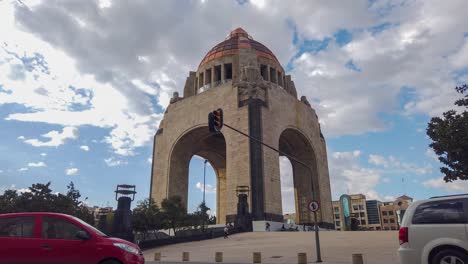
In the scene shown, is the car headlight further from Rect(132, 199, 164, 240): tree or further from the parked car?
Rect(132, 199, 164, 240): tree

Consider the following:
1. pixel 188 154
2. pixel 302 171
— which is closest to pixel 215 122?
pixel 188 154

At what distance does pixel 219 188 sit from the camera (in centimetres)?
5303

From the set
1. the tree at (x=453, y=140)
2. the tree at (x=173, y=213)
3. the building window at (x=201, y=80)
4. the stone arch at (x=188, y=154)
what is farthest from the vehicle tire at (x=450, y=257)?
the building window at (x=201, y=80)

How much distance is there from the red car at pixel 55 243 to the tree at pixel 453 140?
1758cm

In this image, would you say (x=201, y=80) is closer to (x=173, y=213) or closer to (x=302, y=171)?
(x=302, y=171)

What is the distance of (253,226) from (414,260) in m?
27.0

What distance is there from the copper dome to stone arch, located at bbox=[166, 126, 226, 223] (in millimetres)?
11019

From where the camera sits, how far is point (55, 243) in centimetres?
598

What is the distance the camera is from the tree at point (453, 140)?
58.9 feet

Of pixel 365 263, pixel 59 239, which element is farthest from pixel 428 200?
pixel 59 239

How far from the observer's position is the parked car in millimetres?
6441

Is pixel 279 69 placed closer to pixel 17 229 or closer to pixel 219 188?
pixel 219 188

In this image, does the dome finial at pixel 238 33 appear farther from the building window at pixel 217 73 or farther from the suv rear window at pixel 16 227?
the suv rear window at pixel 16 227

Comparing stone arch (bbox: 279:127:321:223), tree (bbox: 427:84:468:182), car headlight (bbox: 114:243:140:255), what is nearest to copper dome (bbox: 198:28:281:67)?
stone arch (bbox: 279:127:321:223)
